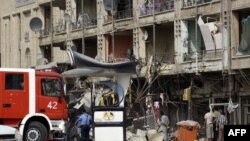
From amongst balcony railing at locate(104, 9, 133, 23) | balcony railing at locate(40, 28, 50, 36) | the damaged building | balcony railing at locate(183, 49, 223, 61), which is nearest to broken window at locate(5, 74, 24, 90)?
the damaged building

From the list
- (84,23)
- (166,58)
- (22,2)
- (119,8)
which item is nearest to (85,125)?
(166,58)

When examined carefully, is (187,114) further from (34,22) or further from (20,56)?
(20,56)

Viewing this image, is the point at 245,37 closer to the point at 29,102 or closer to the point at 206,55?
the point at 206,55

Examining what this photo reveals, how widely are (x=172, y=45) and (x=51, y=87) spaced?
12.6 meters

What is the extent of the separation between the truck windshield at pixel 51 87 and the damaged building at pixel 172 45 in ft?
27.1

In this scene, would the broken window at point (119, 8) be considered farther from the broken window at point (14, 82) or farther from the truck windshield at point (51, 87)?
the broken window at point (14, 82)

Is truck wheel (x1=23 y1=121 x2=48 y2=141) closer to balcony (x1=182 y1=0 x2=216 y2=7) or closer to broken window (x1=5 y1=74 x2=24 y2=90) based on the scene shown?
broken window (x1=5 y1=74 x2=24 y2=90)

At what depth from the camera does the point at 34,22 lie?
4259cm

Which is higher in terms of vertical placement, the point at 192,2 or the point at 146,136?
the point at 192,2

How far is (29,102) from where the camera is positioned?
876 inches

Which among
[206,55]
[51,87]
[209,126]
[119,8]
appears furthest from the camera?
[119,8]

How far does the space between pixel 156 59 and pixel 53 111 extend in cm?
1161

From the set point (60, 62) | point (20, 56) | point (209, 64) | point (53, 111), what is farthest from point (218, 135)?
point (20, 56)

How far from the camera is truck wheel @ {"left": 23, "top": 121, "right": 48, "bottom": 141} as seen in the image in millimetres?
22094
